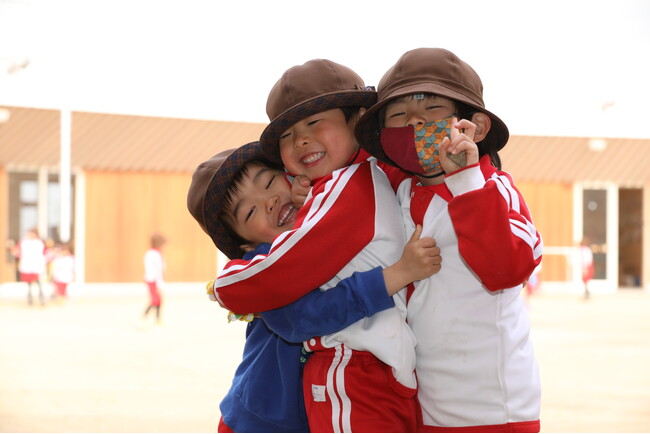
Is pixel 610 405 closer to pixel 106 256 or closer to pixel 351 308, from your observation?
pixel 351 308

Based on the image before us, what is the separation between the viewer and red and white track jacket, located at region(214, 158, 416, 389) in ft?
4.78

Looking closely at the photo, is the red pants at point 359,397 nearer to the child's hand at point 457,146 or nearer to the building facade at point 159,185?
the child's hand at point 457,146

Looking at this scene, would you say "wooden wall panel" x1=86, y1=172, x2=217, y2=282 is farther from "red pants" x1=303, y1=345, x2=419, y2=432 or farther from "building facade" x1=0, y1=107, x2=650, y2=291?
"red pants" x1=303, y1=345, x2=419, y2=432

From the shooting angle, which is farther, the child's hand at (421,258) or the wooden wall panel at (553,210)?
the wooden wall panel at (553,210)

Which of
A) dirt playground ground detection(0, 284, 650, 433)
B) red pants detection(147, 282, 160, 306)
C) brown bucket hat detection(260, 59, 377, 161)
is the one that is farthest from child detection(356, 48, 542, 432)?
red pants detection(147, 282, 160, 306)

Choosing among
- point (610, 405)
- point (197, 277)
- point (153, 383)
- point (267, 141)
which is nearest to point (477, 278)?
point (267, 141)

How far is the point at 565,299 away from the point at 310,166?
51.8ft

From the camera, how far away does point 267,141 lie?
1.71 m

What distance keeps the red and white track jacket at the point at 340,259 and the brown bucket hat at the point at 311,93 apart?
0.18m

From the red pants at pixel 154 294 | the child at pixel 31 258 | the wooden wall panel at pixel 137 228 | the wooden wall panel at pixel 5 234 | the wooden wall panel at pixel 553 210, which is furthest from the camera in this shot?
Answer: the wooden wall panel at pixel 553 210

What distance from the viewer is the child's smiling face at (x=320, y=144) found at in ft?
5.41

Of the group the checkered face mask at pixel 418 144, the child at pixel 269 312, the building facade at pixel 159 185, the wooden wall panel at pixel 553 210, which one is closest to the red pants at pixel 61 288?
the building facade at pixel 159 185

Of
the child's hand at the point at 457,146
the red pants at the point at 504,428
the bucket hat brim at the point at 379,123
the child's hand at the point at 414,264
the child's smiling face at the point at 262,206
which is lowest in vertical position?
the red pants at the point at 504,428

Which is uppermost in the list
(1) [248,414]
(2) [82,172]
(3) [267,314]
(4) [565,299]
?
(2) [82,172]
